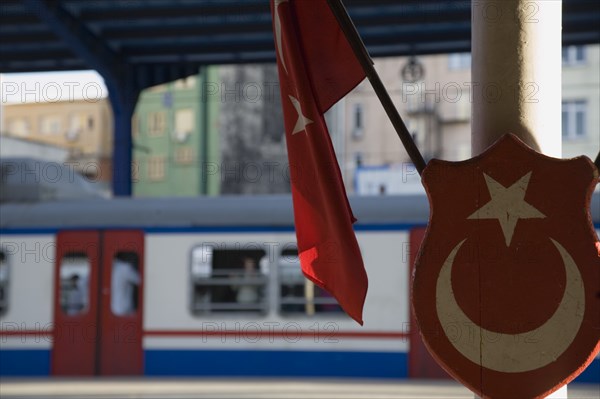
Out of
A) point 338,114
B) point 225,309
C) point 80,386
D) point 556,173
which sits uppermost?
point 338,114

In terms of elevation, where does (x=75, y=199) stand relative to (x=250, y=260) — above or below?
above

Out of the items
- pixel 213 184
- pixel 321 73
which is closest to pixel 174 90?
pixel 213 184

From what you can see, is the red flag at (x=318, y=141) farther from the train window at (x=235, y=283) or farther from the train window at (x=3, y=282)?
the train window at (x=3, y=282)

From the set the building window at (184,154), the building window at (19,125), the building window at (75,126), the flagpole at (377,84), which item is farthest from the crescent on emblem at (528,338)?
the building window at (19,125)

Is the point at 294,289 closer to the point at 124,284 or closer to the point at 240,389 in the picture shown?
the point at 240,389

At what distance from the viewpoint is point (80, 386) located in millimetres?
11758

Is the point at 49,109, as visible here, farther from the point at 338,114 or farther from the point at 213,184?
the point at 338,114

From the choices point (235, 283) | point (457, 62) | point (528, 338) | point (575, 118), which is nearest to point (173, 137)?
point (457, 62)

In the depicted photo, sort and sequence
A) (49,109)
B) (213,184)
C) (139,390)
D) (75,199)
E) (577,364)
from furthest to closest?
(49,109)
(213,184)
(75,199)
(139,390)
(577,364)

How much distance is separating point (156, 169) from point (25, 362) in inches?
1453

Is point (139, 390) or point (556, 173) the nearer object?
point (556, 173)

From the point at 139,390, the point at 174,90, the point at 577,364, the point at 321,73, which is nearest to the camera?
the point at 577,364

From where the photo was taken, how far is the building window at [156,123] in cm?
4926

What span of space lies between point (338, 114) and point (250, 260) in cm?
3896
